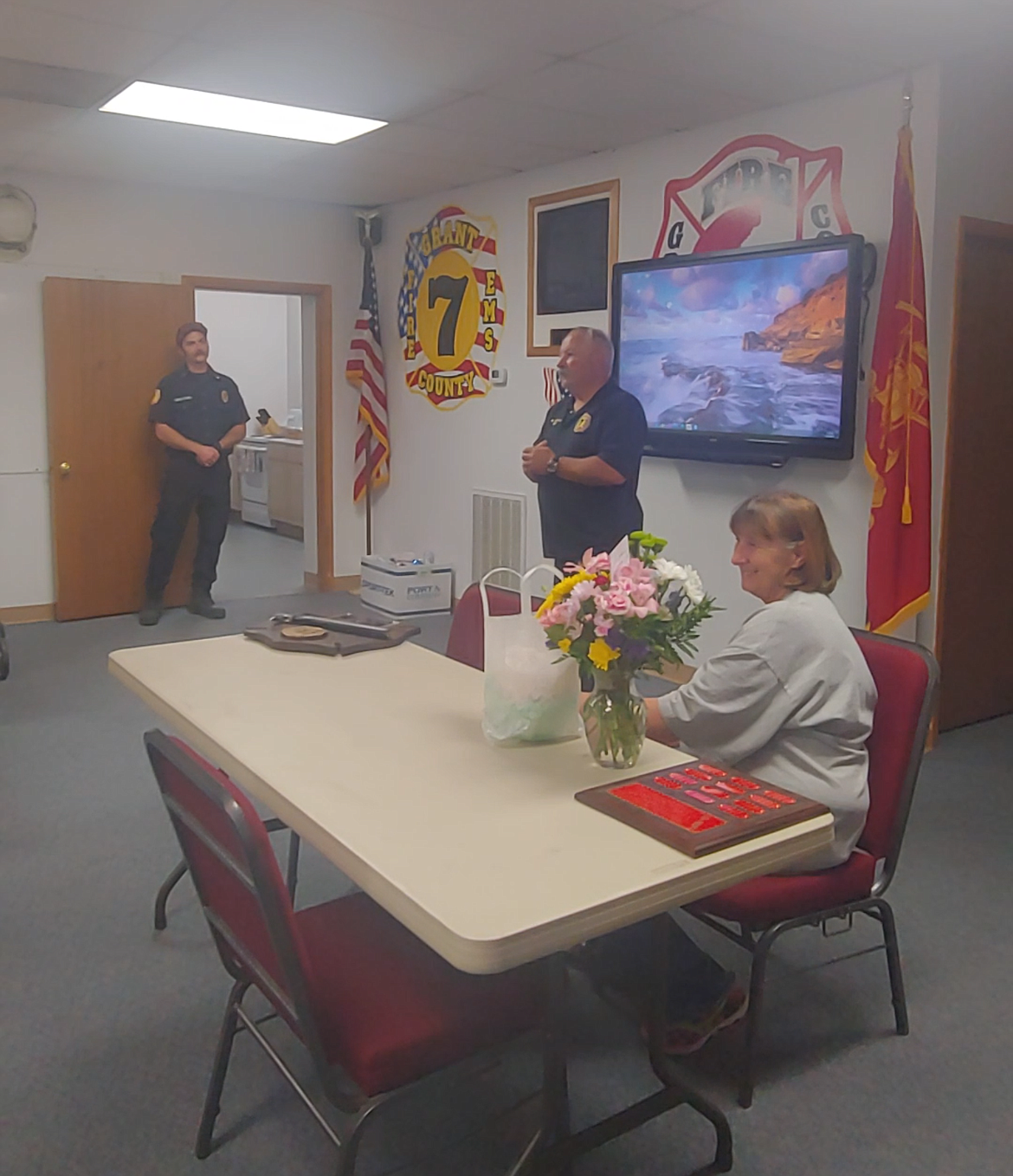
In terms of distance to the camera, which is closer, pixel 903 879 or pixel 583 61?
pixel 903 879

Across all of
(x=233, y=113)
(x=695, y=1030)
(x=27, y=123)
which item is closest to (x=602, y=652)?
(x=695, y=1030)

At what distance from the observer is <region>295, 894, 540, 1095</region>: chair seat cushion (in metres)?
1.60

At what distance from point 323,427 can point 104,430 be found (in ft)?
4.48

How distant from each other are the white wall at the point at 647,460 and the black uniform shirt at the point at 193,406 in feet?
3.76

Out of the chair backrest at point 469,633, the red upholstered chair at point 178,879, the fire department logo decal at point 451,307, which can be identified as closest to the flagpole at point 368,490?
the fire department logo decal at point 451,307

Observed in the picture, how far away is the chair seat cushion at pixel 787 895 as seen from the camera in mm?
2113

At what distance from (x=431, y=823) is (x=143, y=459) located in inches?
207

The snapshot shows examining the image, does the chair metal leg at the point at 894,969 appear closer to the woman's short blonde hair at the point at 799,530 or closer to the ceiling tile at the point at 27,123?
the woman's short blonde hair at the point at 799,530

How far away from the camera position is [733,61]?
3746mm

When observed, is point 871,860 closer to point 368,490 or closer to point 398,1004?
point 398,1004

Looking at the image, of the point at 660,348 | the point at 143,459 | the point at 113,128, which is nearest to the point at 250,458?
the point at 143,459

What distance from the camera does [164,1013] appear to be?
2.44 meters

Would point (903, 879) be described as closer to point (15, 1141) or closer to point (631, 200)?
point (15, 1141)

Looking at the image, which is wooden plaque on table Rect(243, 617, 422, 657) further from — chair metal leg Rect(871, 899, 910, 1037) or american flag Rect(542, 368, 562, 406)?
american flag Rect(542, 368, 562, 406)
